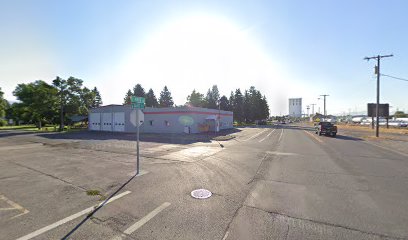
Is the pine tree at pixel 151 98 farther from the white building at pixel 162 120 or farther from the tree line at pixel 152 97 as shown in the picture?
the white building at pixel 162 120

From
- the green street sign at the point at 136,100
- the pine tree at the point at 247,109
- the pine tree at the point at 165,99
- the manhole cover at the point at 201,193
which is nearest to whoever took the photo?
the manhole cover at the point at 201,193

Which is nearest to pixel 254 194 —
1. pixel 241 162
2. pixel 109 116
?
pixel 241 162

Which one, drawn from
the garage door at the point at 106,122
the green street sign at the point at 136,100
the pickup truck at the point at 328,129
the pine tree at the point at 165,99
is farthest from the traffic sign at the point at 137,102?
the pine tree at the point at 165,99

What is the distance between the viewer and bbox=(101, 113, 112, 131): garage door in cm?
3872

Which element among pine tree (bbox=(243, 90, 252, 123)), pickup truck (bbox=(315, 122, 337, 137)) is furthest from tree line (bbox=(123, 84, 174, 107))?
pickup truck (bbox=(315, 122, 337, 137))

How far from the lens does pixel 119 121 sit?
37.1 meters

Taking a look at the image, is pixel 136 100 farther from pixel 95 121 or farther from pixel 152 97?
pixel 152 97

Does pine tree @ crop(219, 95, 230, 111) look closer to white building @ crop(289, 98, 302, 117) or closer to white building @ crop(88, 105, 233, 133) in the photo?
white building @ crop(88, 105, 233, 133)

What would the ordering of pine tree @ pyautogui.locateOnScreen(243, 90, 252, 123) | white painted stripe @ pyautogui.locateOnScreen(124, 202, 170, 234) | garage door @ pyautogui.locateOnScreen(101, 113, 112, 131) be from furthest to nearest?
1. pine tree @ pyautogui.locateOnScreen(243, 90, 252, 123)
2. garage door @ pyautogui.locateOnScreen(101, 113, 112, 131)
3. white painted stripe @ pyautogui.locateOnScreen(124, 202, 170, 234)

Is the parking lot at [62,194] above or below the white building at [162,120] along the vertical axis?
below

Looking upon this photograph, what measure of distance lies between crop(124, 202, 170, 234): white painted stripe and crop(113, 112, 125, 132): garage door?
34.0 metres

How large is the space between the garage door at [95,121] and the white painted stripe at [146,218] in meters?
41.1

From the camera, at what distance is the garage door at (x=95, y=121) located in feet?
135

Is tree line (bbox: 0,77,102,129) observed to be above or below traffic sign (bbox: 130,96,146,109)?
above
